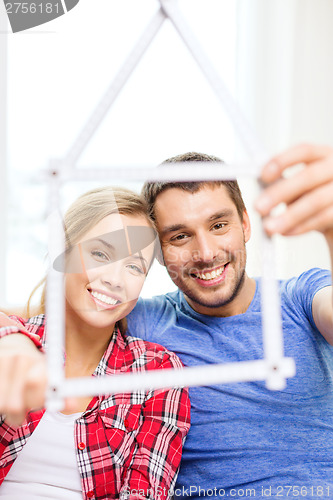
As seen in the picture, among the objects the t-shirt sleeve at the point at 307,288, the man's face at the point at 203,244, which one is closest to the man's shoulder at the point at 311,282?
the t-shirt sleeve at the point at 307,288

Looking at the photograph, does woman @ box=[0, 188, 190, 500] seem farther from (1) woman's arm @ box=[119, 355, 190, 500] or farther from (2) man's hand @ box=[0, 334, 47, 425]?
(2) man's hand @ box=[0, 334, 47, 425]

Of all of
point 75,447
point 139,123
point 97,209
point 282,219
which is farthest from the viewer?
point 139,123

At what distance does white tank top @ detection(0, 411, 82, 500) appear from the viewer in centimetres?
85

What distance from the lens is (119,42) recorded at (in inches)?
74.9

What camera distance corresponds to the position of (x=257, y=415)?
0.96 meters

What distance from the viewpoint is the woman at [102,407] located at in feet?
2.81

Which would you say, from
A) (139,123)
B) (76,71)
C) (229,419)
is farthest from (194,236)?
(76,71)

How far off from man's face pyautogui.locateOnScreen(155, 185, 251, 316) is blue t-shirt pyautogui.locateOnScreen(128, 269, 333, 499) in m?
0.06

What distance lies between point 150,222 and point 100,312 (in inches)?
8.5

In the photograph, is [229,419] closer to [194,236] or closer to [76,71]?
[194,236]

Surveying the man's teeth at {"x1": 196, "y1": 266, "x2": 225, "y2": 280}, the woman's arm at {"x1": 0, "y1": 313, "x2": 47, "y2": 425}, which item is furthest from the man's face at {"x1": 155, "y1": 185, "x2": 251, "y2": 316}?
the woman's arm at {"x1": 0, "y1": 313, "x2": 47, "y2": 425}

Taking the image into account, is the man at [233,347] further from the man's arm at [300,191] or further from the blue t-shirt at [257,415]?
the man's arm at [300,191]

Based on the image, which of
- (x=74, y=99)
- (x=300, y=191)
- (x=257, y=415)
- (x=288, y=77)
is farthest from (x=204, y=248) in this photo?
(x=288, y=77)

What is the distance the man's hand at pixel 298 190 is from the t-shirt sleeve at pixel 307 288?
1.49 feet
